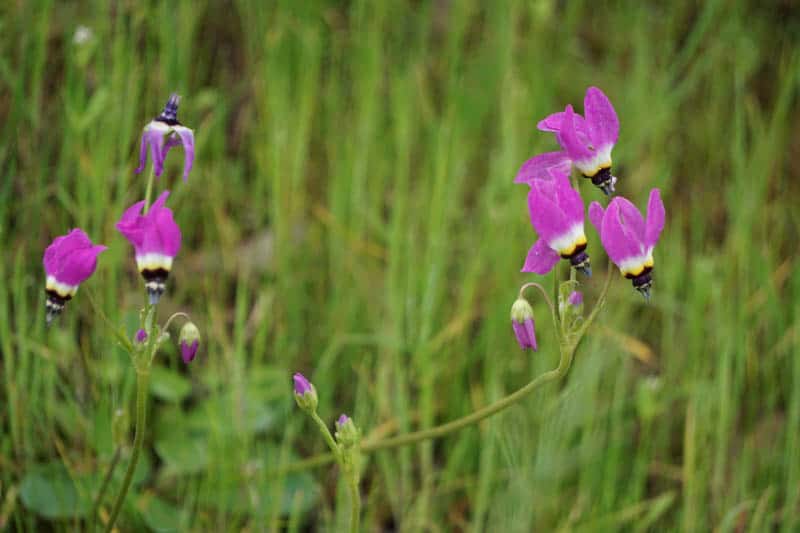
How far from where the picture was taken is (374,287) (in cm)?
248

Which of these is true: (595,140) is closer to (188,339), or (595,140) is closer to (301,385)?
(301,385)

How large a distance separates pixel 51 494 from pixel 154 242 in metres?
0.71

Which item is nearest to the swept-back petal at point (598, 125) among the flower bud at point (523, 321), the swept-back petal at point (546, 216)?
the swept-back petal at point (546, 216)

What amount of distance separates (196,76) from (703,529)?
1.76 metres

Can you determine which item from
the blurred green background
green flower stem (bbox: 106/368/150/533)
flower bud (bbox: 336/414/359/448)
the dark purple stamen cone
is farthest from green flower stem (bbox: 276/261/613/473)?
the dark purple stamen cone

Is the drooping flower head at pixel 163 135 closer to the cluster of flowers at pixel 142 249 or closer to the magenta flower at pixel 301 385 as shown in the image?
the cluster of flowers at pixel 142 249

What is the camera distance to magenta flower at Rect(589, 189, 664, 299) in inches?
50.8

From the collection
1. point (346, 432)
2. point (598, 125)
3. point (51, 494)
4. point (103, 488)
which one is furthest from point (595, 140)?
point (51, 494)

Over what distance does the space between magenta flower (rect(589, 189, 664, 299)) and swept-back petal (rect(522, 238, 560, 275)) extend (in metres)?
0.07

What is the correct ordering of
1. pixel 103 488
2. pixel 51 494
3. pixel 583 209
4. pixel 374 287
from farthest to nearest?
pixel 374 287
pixel 51 494
pixel 103 488
pixel 583 209

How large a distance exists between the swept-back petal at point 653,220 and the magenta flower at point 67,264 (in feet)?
2.32

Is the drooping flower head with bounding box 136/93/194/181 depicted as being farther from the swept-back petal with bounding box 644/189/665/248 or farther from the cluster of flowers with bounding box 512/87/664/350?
the swept-back petal with bounding box 644/189/665/248

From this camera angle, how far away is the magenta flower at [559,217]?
4.18 feet

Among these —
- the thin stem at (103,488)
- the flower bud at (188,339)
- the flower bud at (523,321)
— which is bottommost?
the thin stem at (103,488)
